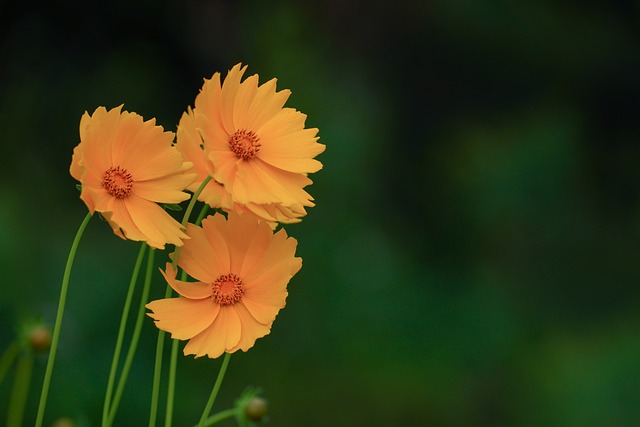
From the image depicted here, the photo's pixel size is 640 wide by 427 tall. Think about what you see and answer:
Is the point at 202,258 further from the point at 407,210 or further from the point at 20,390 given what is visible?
the point at 407,210

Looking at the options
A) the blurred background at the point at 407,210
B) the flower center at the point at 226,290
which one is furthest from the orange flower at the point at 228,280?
the blurred background at the point at 407,210

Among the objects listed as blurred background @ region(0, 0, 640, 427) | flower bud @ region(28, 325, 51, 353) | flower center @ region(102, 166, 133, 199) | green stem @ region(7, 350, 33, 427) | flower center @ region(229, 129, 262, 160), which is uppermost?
blurred background @ region(0, 0, 640, 427)

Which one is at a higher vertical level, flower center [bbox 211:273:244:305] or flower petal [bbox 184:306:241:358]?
flower center [bbox 211:273:244:305]

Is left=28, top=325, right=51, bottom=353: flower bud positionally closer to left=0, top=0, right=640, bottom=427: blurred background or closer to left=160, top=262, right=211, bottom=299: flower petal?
left=160, top=262, right=211, bottom=299: flower petal

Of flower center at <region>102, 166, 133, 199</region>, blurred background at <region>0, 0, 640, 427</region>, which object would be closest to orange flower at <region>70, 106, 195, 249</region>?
flower center at <region>102, 166, 133, 199</region>

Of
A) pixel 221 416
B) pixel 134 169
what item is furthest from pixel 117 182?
pixel 221 416

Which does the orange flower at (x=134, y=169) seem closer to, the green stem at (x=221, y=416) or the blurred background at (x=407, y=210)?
the green stem at (x=221, y=416)
